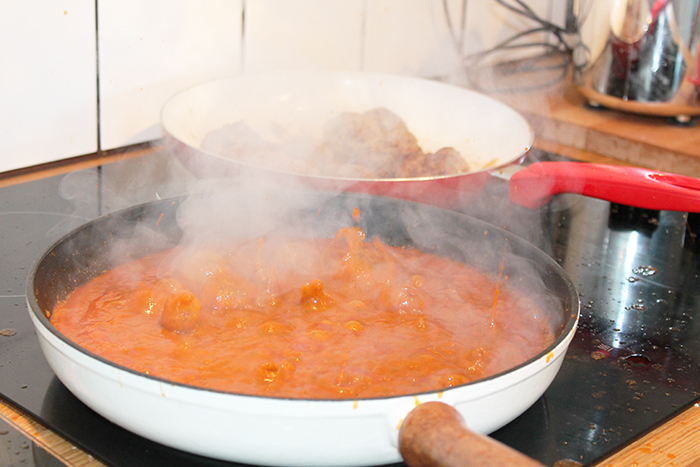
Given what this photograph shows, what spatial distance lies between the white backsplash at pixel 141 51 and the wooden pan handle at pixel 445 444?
1106 mm

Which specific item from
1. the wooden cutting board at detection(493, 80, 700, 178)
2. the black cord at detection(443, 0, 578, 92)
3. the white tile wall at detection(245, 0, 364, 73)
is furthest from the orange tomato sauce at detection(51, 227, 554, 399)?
the black cord at detection(443, 0, 578, 92)

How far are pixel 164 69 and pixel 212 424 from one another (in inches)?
44.9

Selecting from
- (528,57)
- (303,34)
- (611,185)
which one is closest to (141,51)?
(303,34)

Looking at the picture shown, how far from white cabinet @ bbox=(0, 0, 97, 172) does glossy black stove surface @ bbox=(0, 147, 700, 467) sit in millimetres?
83

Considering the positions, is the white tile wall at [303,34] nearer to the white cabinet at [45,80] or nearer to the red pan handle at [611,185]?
the white cabinet at [45,80]

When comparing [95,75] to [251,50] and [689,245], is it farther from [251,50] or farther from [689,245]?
[689,245]

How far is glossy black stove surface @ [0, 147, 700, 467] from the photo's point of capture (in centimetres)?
76

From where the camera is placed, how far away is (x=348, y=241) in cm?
103

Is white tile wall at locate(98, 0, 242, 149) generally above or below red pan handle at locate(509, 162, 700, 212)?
above

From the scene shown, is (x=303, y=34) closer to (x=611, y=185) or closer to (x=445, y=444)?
(x=611, y=185)

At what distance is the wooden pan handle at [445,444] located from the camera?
55cm

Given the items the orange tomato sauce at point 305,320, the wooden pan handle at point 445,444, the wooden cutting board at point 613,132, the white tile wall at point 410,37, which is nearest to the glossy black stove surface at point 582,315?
the orange tomato sauce at point 305,320

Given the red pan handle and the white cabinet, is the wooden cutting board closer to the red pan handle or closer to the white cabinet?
the red pan handle

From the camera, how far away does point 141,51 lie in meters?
1.52
